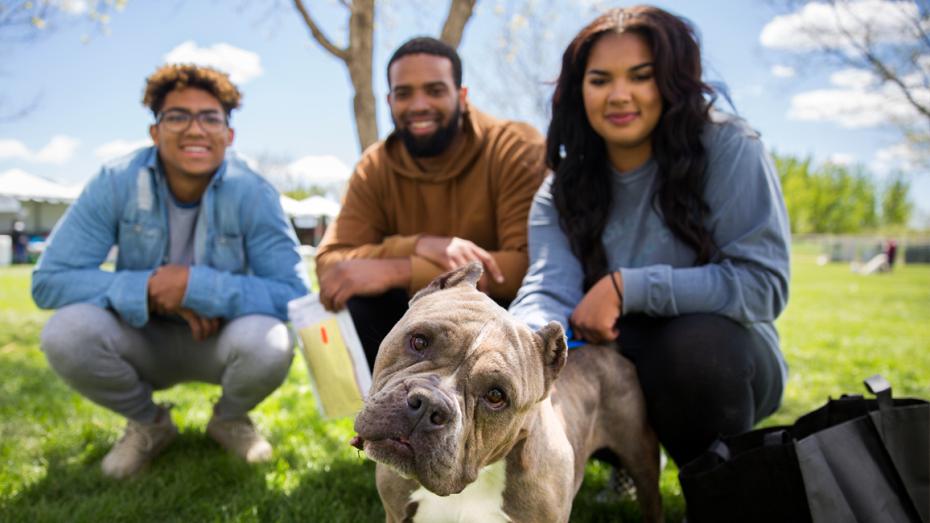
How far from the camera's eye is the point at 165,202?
371 cm

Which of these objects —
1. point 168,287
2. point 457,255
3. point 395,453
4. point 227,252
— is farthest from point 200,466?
point 395,453

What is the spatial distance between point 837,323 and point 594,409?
10.3m

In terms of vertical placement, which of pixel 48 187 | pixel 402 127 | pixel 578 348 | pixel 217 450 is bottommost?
pixel 48 187

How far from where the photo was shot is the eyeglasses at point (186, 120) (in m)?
3.57

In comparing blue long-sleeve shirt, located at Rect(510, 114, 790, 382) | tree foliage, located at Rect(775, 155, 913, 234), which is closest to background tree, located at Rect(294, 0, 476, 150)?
blue long-sleeve shirt, located at Rect(510, 114, 790, 382)

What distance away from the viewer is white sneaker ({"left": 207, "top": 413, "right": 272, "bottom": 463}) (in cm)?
356

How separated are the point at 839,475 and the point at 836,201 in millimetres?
85547

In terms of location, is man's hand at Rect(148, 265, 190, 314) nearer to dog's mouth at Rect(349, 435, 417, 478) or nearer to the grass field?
the grass field

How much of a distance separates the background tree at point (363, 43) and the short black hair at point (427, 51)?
4.41 m

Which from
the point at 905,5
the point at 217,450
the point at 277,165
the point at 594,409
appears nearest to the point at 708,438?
the point at 594,409

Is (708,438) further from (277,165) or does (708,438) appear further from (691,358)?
(277,165)

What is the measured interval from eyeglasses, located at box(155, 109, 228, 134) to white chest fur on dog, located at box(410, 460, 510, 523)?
2494 millimetres

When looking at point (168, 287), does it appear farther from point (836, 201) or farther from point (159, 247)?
point (836, 201)

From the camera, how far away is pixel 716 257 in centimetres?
281
